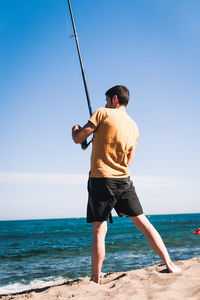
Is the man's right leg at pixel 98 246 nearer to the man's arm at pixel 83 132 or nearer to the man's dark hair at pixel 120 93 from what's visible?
the man's arm at pixel 83 132

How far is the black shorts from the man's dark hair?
0.82 m

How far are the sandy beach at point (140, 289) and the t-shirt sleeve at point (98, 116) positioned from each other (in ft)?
4.93

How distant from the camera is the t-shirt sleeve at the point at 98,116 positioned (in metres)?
2.75

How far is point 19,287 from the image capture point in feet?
20.3

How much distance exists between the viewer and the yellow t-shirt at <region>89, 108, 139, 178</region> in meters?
2.78

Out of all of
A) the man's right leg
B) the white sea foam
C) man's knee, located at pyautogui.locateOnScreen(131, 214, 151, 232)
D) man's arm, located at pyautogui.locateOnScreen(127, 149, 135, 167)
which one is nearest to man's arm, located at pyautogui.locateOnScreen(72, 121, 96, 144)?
man's arm, located at pyautogui.locateOnScreen(127, 149, 135, 167)

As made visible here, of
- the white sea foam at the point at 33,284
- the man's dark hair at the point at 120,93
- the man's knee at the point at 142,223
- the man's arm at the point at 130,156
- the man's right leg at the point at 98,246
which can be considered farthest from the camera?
the white sea foam at the point at 33,284

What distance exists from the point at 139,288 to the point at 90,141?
4.82 feet

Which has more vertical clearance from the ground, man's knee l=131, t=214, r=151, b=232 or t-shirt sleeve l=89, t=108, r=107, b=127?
t-shirt sleeve l=89, t=108, r=107, b=127

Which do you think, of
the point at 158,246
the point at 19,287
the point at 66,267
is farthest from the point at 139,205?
the point at 66,267

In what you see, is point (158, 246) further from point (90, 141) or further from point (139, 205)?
point (90, 141)

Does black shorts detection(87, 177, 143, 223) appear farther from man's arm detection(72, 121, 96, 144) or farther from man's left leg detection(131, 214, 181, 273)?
man's arm detection(72, 121, 96, 144)

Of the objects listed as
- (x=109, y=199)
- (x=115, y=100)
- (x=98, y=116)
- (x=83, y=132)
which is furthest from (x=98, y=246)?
(x=115, y=100)

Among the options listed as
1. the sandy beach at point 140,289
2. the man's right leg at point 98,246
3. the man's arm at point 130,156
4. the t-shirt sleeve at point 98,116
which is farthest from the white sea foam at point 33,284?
the t-shirt sleeve at point 98,116
